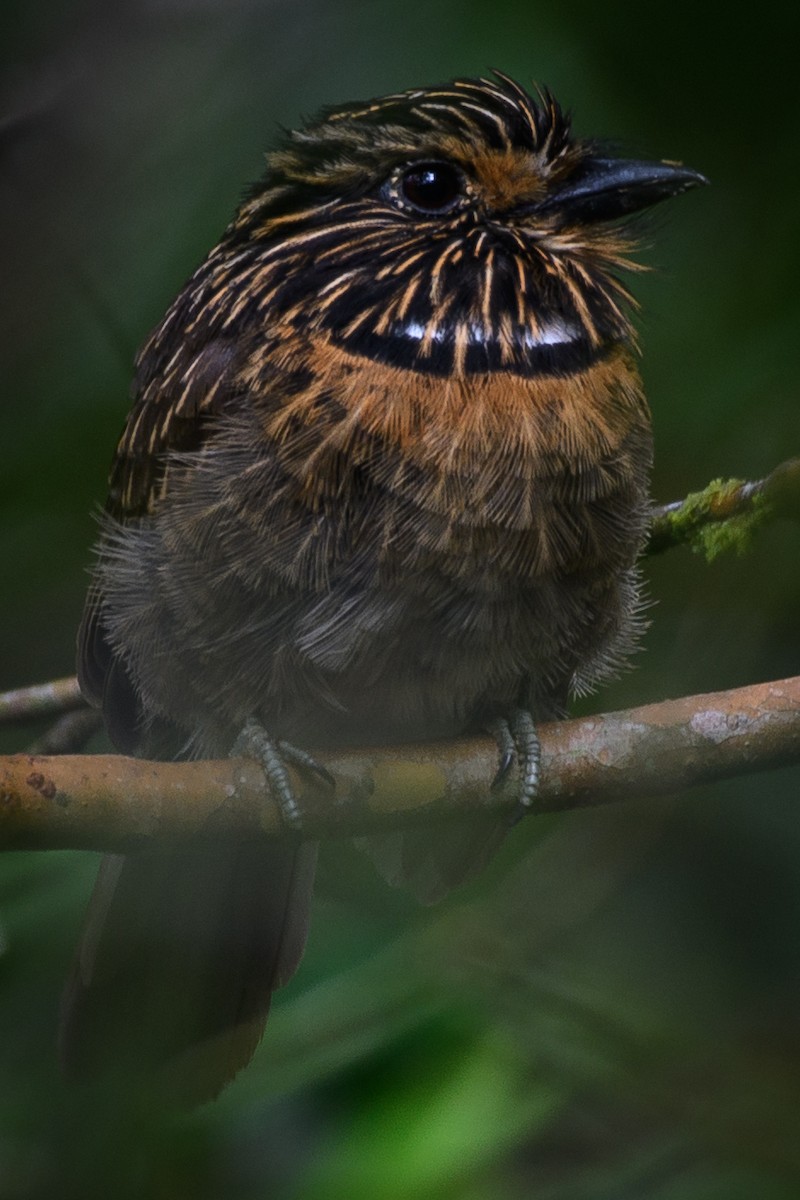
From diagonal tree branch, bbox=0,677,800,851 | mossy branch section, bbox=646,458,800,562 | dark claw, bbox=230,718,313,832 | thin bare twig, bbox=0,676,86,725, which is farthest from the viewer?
thin bare twig, bbox=0,676,86,725

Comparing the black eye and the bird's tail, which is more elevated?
the black eye

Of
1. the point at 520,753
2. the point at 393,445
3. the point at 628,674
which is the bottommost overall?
the point at 628,674

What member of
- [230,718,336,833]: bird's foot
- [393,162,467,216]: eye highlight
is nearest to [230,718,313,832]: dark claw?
[230,718,336,833]: bird's foot

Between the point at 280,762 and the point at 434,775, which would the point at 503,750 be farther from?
the point at 280,762

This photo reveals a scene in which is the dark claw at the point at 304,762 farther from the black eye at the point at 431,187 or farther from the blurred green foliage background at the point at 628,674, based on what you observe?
the black eye at the point at 431,187

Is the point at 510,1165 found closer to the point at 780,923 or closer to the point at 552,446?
the point at 780,923

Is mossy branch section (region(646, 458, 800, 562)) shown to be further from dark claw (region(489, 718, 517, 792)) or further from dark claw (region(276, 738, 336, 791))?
dark claw (region(276, 738, 336, 791))

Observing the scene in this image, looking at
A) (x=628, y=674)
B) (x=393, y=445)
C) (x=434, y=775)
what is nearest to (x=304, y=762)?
(x=434, y=775)

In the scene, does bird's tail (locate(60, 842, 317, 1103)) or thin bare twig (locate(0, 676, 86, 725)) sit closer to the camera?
bird's tail (locate(60, 842, 317, 1103))
